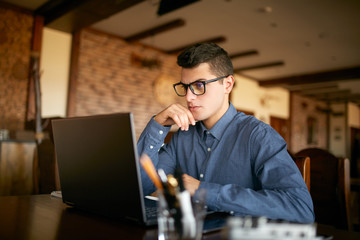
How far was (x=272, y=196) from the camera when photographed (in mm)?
987

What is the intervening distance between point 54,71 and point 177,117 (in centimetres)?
426

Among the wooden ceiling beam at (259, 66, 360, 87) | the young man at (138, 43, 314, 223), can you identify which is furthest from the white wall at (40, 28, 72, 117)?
the wooden ceiling beam at (259, 66, 360, 87)

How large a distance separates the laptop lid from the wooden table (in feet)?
0.11

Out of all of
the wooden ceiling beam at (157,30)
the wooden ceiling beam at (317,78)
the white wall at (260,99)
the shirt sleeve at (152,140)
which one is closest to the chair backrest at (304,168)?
the shirt sleeve at (152,140)

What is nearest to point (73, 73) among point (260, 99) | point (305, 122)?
point (260, 99)

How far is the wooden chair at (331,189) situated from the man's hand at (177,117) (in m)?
1.00

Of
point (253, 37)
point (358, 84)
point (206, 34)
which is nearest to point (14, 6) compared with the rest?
point (206, 34)

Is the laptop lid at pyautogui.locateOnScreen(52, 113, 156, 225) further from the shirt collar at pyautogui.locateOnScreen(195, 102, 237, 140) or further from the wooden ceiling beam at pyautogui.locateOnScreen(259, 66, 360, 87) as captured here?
the wooden ceiling beam at pyautogui.locateOnScreen(259, 66, 360, 87)

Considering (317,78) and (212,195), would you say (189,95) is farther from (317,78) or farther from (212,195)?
(317,78)

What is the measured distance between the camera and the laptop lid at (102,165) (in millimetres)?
765

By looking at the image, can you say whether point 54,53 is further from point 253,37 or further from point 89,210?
point 89,210

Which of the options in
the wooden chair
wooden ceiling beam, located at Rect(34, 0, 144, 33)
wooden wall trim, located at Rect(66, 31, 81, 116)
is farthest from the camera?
wooden wall trim, located at Rect(66, 31, 81, 116)

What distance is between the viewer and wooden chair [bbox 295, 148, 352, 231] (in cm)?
166

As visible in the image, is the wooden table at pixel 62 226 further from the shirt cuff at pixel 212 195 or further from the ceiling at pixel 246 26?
Answer: the ceiling at pixel 246 26
